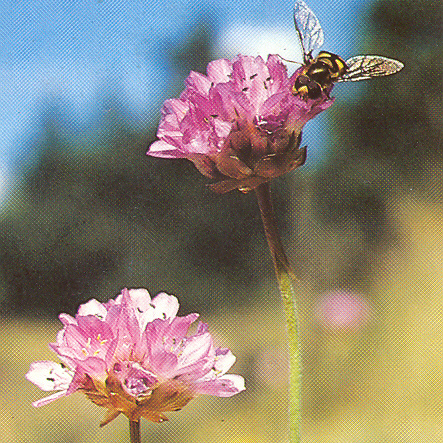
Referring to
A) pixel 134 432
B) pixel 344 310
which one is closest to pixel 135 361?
pixel 134 432

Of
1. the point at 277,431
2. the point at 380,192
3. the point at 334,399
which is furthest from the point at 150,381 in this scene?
the point at 380,192

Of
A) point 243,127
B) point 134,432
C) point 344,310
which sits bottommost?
point 344,310

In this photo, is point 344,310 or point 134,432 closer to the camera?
point 134,432

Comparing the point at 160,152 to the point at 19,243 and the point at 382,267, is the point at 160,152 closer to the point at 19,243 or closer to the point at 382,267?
the point at 19,243

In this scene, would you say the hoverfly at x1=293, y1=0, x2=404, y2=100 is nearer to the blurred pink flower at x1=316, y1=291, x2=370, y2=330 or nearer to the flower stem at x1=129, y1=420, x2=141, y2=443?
the flower stem at x1=129, y1=420, x2=141, y2=443

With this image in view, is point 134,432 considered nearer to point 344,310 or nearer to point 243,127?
point 243,127

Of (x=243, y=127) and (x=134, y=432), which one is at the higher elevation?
(x=243, y=127)

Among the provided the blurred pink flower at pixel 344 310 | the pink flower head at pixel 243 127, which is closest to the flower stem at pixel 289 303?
the pink flower head at pixel 243 127
